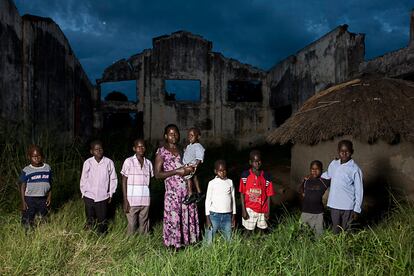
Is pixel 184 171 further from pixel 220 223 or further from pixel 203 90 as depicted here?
pixel 203 90

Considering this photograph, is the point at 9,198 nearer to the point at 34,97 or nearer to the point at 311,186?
the point at 311,186

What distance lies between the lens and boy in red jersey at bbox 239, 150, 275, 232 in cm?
390

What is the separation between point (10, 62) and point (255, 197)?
21.2 ft

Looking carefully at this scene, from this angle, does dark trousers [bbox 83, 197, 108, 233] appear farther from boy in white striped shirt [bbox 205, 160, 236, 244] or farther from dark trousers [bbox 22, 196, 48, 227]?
boy in white striped shirt [bbox 205, 160, 236, 244]

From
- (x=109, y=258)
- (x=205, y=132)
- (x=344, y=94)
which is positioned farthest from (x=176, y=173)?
(x=205, y=132)

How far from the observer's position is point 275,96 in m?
14.6

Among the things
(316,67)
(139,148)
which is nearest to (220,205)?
(139,148)

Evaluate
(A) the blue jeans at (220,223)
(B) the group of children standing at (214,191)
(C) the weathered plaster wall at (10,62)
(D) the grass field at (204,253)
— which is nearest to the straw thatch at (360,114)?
(D) the grass field at (204,253)

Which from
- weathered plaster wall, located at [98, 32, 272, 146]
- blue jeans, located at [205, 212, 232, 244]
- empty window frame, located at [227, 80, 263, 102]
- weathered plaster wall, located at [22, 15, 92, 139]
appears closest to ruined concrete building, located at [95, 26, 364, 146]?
weathered plaster wall, located at [98, 32, 272, 146]

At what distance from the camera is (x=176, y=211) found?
3.64 metres

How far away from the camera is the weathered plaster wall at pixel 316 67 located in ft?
31.8

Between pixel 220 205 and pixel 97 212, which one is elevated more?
pixel 220 205

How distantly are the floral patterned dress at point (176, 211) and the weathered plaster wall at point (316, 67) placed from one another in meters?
7.18

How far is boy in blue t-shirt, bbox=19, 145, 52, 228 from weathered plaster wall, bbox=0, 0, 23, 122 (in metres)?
3.98
